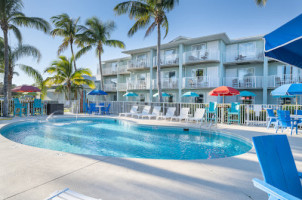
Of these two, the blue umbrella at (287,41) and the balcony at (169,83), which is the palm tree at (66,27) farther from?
the blue umbrella at (287,41)

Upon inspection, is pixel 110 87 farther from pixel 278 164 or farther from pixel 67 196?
pixel 278 164

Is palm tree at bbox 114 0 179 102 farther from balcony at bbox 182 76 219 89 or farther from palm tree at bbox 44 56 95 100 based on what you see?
palm tree at bbox 44 56 95 100

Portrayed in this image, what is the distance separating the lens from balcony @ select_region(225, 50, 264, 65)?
16547mm

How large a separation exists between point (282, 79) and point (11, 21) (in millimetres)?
22265

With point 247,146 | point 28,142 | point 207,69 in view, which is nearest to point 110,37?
point 207,69

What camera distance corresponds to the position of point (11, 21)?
38.9 ft

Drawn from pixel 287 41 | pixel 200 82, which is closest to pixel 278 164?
pixel 287 41

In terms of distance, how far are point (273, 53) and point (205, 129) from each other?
6265mm

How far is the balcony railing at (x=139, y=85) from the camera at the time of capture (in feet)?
68.9

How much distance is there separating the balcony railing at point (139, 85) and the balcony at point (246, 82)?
8.94 meters

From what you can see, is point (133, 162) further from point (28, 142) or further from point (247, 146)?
point (28, 142)

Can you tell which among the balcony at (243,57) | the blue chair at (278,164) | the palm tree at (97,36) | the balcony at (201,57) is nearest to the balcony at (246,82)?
the balcony at (243,57)

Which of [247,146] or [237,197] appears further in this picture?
[247,146]

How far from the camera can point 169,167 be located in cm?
330
